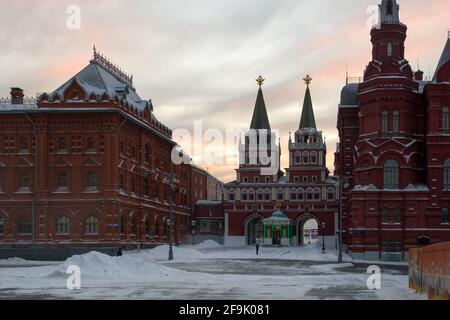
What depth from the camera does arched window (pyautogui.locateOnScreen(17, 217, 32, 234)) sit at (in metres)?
66.5

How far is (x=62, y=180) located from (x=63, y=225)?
166 inches

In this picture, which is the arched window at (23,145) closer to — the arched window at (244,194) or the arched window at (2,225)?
the arched window at (2,225)

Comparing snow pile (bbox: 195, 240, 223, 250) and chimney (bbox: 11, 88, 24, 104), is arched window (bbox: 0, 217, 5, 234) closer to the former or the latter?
chimney (bbox: 11, 88, 24, 104)

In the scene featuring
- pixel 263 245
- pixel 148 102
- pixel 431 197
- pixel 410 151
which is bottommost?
pixel 263 245

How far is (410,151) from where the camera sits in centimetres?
6519

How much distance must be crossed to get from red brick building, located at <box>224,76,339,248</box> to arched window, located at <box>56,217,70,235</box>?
4530cm

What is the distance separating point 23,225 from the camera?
219 ft

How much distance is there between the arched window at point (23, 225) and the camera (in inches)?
2618

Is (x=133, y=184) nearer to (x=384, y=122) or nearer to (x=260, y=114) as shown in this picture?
(x=384, y=122)

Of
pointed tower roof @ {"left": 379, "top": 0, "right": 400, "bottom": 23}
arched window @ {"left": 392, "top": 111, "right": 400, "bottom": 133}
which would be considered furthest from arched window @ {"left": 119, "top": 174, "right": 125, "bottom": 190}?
pointed tower roof @ {"left": 379, "top": 0, "right": 400, "bottom": 23}
